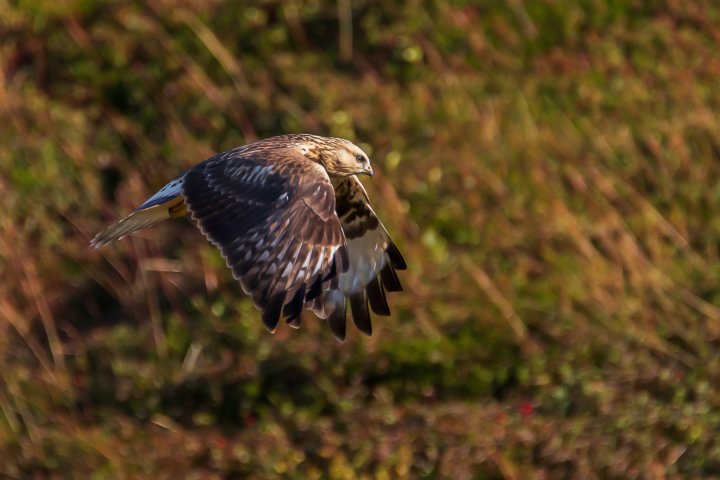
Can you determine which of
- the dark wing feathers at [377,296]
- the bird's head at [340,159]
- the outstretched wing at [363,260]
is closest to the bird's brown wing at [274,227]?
the bird's head at [340,159]

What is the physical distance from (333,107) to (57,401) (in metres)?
2.43

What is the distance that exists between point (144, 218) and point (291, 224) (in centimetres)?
128

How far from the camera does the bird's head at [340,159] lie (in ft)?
22.8

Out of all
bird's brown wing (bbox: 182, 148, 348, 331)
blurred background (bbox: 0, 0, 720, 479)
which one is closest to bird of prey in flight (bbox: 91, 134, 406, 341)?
bird's brown wing (bbox: 182, 148, 348, 331)

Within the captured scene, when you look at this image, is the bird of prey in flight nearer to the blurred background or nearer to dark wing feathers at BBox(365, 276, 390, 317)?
dark wing feathers at BBox(365, 276, 390, 317)

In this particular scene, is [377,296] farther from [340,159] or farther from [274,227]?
[274,227]

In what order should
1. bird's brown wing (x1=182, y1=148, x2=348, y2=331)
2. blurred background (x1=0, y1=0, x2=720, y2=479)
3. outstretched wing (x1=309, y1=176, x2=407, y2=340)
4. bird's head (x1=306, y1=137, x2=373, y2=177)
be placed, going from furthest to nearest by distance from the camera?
blurred background (x1=0, y1=0, x2=720, y2=479), outstretched wing (x1=309, y1=176, x2=407, y2=340), bird's head (x1=306, y1=137, x2=373, y2=177), bird's brown wing (x1=182, y1=148, x2=348, y2=331)

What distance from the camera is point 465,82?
10.3m

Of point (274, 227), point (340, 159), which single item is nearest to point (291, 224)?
point (274, 227)

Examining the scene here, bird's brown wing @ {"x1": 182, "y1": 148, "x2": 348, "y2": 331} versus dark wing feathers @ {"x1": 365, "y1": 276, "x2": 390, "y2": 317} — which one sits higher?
bird's brown wing @ {"x1": 182, "y1": 148, "x2": 348, "y2": 331}

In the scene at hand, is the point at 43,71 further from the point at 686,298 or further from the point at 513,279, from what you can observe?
the point at 686,298

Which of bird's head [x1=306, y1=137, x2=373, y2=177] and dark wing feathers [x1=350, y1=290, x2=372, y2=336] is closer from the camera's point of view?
bird's head [x1=306, y1=137, x2=373, y2=177]

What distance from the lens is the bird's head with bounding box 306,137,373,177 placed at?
22.8 ft

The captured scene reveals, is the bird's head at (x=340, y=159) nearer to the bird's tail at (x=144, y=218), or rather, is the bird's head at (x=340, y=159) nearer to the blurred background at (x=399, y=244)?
the bird's tail at (x=144, y=218)
